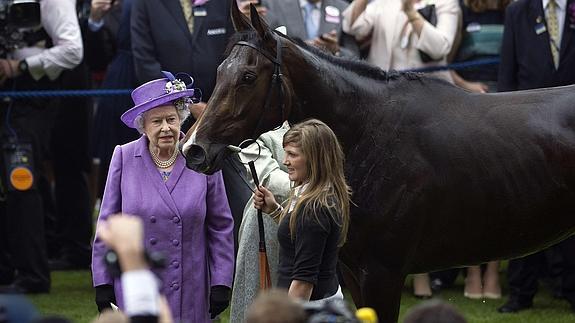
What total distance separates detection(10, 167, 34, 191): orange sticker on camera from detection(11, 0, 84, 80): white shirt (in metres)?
0.80

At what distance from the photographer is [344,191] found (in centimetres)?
629

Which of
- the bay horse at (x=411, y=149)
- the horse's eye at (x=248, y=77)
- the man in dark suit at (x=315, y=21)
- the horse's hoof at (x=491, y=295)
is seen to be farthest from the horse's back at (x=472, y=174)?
the horse's hoof at (x=491, y=295)

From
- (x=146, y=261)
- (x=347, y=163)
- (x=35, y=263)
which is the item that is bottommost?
(x=35, y=263)

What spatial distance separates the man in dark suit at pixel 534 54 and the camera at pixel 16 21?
359 centimetres

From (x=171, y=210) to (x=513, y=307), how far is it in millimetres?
4321

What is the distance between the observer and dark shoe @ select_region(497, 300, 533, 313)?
10.0 m

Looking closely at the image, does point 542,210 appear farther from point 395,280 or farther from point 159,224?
point 159,224

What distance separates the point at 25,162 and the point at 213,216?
12.7 ft

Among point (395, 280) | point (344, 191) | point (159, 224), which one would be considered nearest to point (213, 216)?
point (159, 224)

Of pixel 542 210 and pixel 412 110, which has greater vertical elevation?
pixel 412 110

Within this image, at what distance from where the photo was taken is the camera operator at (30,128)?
33.5 ft

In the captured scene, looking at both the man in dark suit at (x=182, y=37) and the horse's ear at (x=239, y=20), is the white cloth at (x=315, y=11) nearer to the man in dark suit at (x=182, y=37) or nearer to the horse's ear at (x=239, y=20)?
the man in dark suit at (x=182, y=37)

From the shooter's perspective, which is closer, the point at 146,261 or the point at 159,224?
the point at 146,261

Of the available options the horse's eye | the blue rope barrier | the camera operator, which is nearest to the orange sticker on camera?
the camera operator
